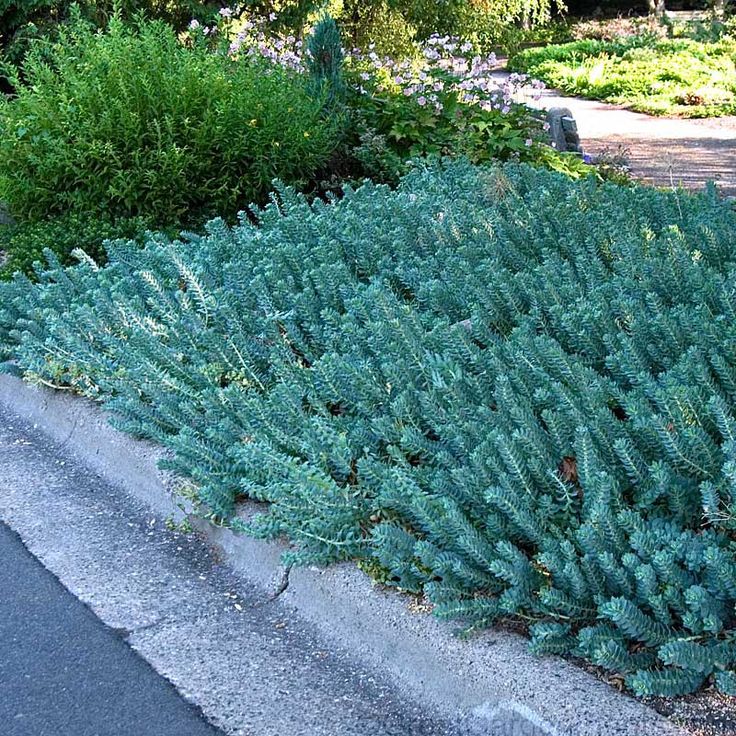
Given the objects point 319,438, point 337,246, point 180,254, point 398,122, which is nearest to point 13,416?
point 180,254

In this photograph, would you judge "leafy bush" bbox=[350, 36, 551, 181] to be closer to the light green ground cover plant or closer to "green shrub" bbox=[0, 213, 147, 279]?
"green shrub" bbox=[0, 213, 147, 279]

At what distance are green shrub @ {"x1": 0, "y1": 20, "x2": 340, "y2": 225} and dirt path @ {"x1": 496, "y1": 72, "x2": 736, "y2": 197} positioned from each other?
130 inches

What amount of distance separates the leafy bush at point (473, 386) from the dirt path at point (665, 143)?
4086mm

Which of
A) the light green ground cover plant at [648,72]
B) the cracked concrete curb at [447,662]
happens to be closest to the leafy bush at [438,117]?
the cracked concrete curb at [447,662]

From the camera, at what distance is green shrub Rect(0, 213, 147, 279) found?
7.12m

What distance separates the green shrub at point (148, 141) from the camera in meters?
7.44

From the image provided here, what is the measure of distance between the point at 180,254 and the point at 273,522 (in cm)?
270

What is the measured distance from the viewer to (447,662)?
9.20 feet

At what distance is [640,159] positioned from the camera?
36.7 ft

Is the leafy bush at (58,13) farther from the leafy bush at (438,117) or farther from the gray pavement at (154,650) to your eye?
the gray pavement at (154,650)

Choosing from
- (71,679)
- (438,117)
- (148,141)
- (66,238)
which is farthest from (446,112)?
(71,679)

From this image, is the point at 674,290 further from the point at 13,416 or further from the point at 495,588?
the point at 13,416

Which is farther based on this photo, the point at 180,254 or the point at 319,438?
the point at 180,254

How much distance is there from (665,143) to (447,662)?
10.6 metres
